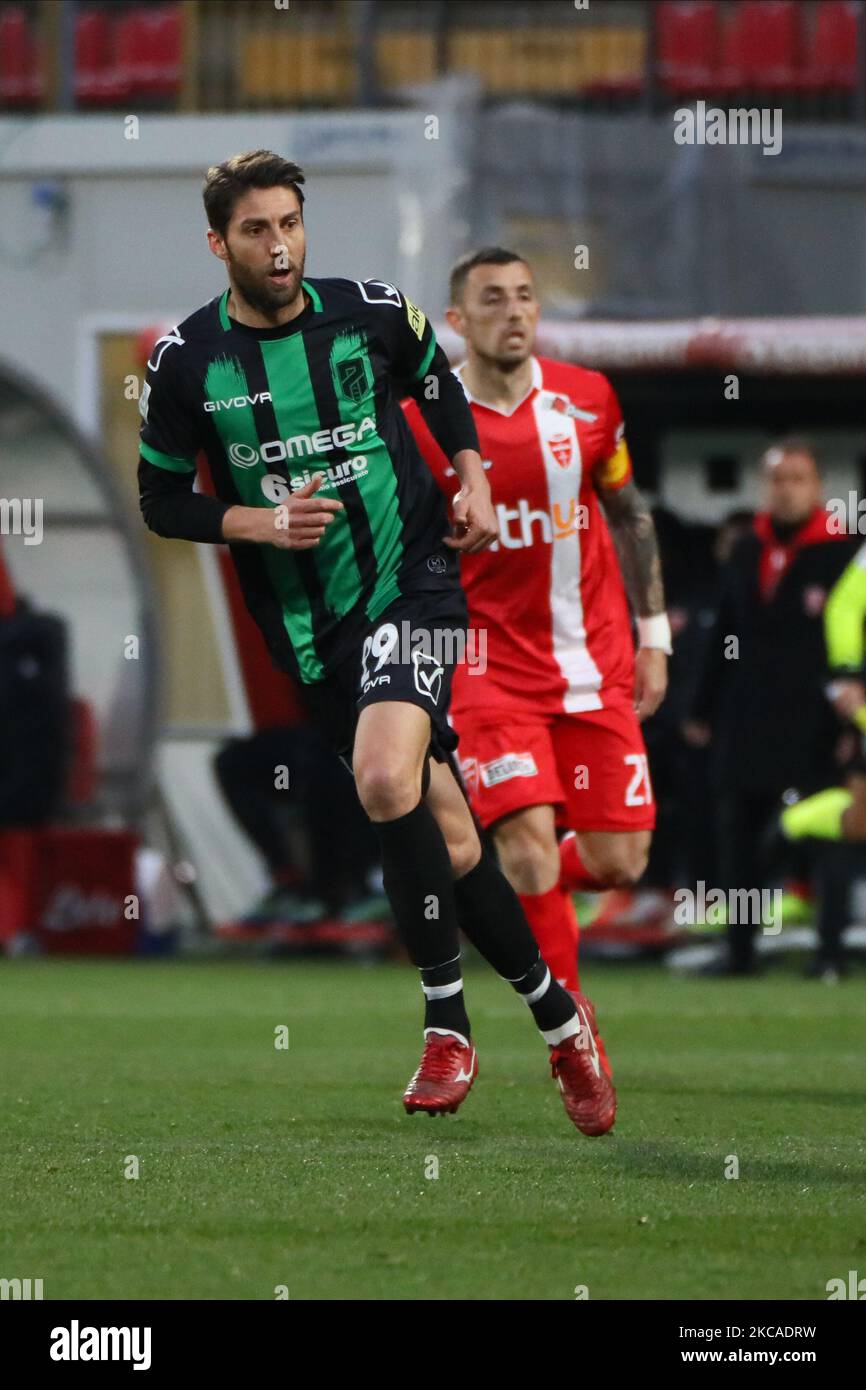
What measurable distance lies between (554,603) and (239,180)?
1.93 metres

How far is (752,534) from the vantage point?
12344 mm

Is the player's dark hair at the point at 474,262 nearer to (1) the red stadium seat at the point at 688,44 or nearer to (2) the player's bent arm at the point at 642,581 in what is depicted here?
(2) the player's bent arm at the point at 642,581

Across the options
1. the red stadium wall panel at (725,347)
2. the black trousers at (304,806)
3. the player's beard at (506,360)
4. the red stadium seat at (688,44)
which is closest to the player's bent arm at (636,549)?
the player's beard at (506,360)

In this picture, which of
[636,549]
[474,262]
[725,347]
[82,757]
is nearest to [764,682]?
[725,347]

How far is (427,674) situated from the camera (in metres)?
5.67

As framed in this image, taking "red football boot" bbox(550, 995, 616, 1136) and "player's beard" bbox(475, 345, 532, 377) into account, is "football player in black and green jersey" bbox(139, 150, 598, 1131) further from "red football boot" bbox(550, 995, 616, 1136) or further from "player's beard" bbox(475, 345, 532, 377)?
"player's beard" bbox(475, 345, 532, 377)

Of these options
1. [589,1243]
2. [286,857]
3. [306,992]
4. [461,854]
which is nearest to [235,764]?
[286,857]

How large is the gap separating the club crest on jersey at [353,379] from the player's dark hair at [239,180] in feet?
1.22

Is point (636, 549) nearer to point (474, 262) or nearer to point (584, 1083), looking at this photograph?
point (474, 262)

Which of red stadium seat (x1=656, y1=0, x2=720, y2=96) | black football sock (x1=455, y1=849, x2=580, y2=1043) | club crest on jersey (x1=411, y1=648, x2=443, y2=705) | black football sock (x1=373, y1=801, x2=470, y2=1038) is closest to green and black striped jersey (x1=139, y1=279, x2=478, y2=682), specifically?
club crest on jersey (x1=411, y1=648, x2=443, y2=705)

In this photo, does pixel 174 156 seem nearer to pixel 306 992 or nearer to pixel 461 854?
pixel 306 992

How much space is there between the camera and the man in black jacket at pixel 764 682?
40.0 feet
